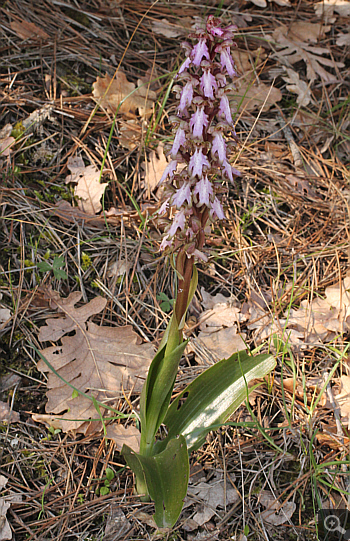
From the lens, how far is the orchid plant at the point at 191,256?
1.64m

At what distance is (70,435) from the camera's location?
2.44 metres

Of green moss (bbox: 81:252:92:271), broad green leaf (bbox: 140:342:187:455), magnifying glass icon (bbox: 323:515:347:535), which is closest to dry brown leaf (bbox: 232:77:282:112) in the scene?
green moss (bbox: 81:252:92:271)

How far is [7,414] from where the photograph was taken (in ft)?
7.98

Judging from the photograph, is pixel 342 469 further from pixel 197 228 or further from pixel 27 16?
pixel 27 16

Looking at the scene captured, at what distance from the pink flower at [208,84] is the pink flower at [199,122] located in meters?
0.06

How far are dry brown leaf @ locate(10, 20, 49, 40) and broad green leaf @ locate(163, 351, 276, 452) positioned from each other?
2.99 metres

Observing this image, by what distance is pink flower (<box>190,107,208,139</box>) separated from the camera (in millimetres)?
1640

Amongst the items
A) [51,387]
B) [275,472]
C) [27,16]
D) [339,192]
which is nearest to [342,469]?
[275,472]

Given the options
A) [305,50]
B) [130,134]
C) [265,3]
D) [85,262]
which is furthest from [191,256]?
[265,3]

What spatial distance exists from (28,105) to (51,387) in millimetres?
2129

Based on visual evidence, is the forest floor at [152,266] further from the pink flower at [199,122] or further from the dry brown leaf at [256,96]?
the pink flower at [199,122]

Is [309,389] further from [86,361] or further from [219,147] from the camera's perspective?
[219,147]

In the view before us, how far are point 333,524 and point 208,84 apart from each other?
223cm

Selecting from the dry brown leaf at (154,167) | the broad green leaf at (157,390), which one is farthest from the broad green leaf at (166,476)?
the dry brown leaf at (154,167)
